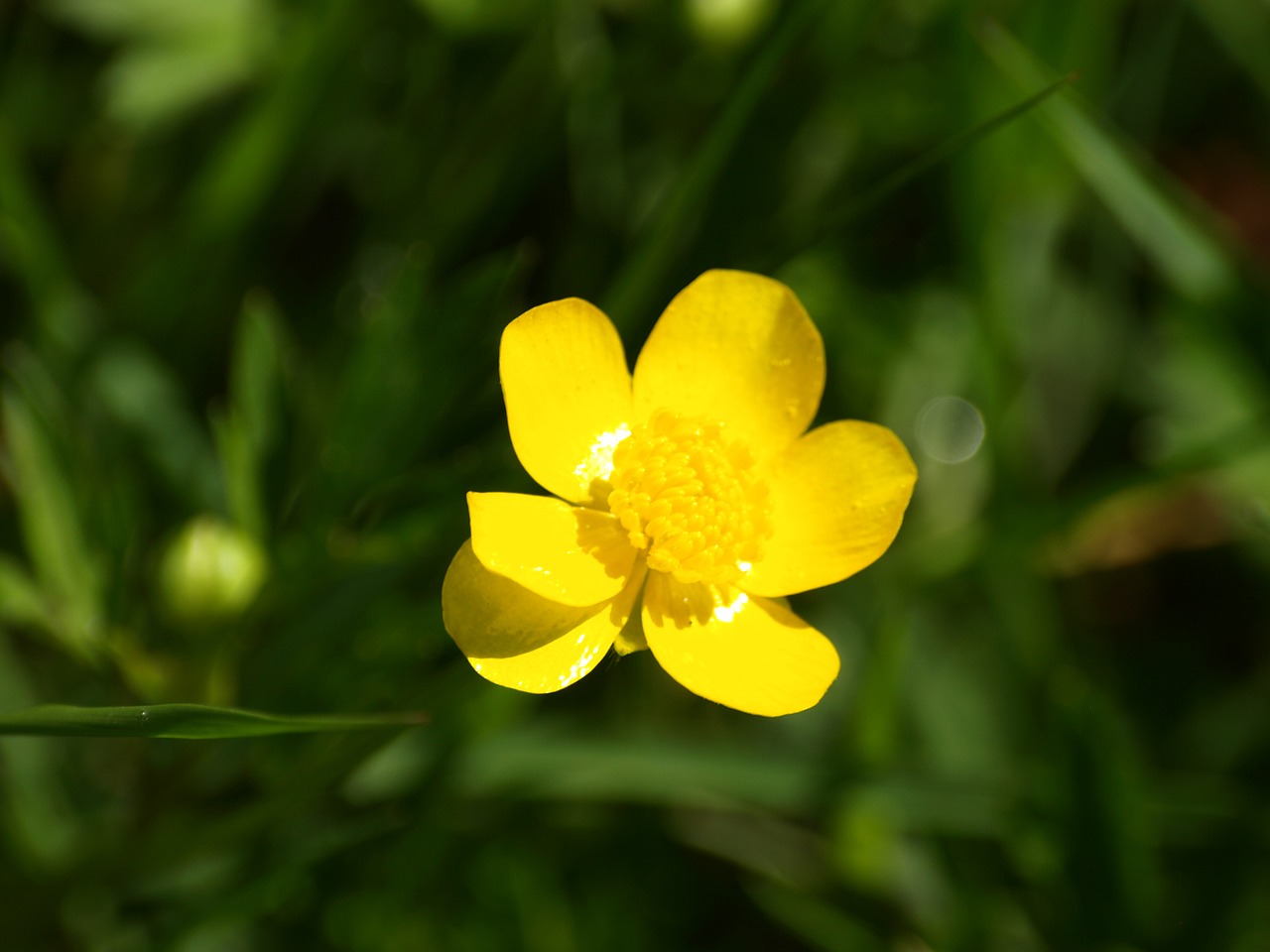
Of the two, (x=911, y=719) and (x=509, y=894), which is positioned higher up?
(x=911, y=719)

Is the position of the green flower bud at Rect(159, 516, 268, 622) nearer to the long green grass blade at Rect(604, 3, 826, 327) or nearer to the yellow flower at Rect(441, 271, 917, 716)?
the yellow flower at Rect(441, 271, 917, 716)

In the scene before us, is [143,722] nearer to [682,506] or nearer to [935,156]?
[682,506]

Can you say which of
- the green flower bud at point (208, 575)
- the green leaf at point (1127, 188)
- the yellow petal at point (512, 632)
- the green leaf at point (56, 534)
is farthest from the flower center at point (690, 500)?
the green leaf at point (1127, 188)

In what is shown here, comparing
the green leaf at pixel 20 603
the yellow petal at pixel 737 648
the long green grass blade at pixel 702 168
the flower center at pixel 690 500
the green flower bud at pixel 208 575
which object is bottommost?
the green leaf at pixel 20 603

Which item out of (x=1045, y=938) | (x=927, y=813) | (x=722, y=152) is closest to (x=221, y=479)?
(x=722, y=152)

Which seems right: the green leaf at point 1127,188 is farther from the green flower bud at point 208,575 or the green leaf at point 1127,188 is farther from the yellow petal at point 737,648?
the green flower bud at point 208,575

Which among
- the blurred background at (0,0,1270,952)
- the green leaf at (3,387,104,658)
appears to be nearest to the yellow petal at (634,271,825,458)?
the blurred background at (0,0,1270,952)

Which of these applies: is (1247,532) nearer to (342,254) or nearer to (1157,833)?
(1157,833)
